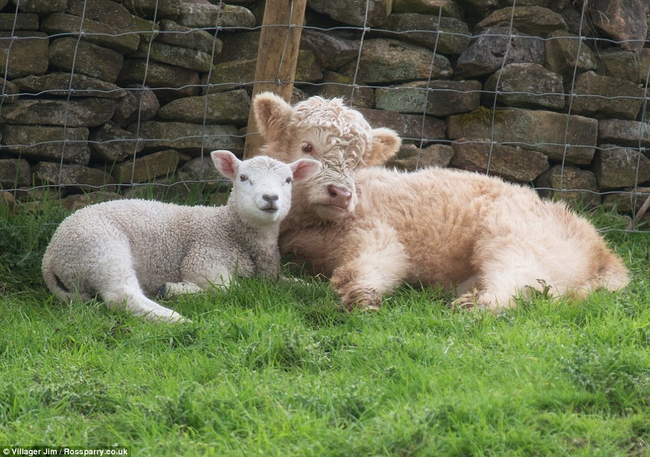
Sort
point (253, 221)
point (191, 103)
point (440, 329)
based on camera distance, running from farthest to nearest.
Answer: point (191, 103), point (253, 221), point (440, 329)

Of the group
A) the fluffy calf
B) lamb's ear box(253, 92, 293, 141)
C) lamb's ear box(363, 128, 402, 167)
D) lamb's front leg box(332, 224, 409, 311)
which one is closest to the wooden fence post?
lamb's ear box(253, 92, 293, 141)

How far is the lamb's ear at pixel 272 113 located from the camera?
659cm

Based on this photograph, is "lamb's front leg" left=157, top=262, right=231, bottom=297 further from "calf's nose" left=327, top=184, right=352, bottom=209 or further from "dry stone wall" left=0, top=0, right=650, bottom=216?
"dry stone wall" left=0, top=0, right=650, bottom=216

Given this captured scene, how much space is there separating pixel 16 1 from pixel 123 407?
424 centimetres

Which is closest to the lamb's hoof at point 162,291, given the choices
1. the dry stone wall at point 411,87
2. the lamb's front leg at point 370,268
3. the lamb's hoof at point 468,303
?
the lamb's front leg at point 370,268

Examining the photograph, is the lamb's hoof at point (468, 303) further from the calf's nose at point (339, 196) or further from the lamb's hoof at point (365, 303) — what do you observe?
the calf's nose at point (339, 196)

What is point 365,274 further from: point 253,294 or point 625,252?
point 625,252

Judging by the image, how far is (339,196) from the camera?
245 inches

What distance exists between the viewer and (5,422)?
4016 millimetres

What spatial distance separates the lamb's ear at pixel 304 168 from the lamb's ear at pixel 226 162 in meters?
0.40

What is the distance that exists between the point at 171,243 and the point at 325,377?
1913 mm

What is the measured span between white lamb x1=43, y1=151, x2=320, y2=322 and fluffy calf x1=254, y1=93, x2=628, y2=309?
1.10 ft

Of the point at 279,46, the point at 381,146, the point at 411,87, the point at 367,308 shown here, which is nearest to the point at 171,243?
the point at 367,308

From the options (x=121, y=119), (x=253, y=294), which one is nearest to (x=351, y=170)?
(x=253, y=294)
